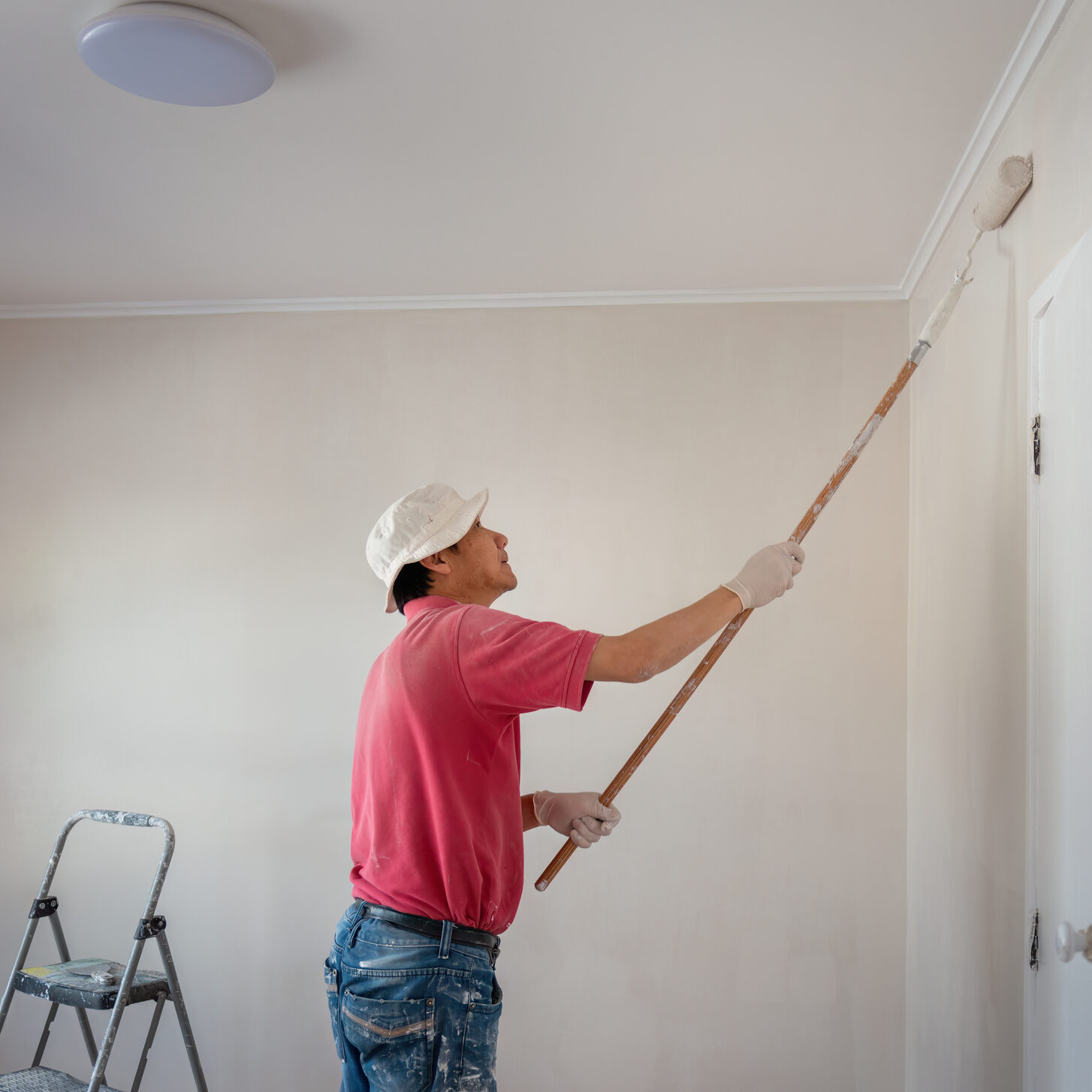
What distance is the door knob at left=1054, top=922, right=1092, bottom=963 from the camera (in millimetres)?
1210

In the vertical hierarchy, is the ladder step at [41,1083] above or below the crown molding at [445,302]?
below

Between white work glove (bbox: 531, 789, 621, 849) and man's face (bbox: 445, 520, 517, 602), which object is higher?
man's face (bbox: 445, 520, 517, 602)

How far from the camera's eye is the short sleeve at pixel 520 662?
4.85ft

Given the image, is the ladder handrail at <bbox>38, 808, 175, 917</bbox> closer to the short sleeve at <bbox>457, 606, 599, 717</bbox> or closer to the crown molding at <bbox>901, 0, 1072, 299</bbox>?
the short sleeve at <bbox>457, 606, 599, 717</bbox>

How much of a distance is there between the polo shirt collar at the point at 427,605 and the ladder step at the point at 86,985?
4.27 ft

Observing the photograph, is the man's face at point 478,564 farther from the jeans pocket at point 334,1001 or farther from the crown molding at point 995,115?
the crown molding at point 995,115

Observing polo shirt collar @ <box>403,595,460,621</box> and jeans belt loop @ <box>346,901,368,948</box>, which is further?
polo shirt collar @ <box>403,595,460,621</box>

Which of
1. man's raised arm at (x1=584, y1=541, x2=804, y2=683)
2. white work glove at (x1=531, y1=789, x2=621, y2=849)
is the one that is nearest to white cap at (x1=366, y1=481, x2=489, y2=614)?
man's raised arm at (x1=584, y1=541, x2=804, y2=683)

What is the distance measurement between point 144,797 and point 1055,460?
2.67m

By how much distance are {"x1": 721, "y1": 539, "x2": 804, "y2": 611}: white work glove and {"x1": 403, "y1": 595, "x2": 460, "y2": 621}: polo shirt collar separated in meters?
0.50

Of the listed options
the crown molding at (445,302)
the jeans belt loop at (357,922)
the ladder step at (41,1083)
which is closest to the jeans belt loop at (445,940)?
the jeans belt loop at (357,922)

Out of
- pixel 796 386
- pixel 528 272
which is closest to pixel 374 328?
pixel 528 272

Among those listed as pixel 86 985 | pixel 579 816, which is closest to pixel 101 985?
pixel 86 985

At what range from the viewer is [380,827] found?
1650 mm
